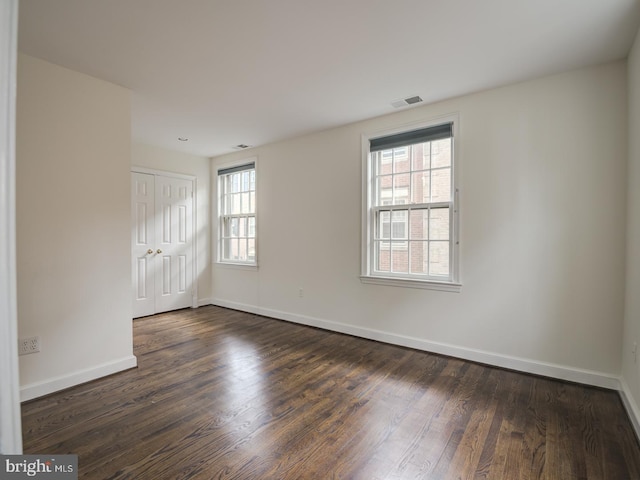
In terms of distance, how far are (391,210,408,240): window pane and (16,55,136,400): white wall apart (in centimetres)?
268

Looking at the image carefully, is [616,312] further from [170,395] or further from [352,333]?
[170,395]

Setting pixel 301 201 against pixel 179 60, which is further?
pixel 301 201

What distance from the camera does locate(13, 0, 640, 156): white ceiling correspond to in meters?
1.93

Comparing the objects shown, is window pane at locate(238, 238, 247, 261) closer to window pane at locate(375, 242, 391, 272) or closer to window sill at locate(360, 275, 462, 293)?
window sill at locate(360, 275, 462, 293)

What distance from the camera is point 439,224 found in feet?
10.8

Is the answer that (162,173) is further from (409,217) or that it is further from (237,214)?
(409,217)

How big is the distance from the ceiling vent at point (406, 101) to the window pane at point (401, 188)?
71 cm

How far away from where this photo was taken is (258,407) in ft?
7.34

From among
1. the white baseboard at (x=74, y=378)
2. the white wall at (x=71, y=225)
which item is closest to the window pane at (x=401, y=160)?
the white wall at (x=71, y=225)

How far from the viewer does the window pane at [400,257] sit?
3.51 meters

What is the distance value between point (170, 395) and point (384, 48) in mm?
3026

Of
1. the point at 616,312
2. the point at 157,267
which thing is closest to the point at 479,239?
the point at 616,312

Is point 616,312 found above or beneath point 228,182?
beneath

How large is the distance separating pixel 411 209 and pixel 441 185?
1.27ft
